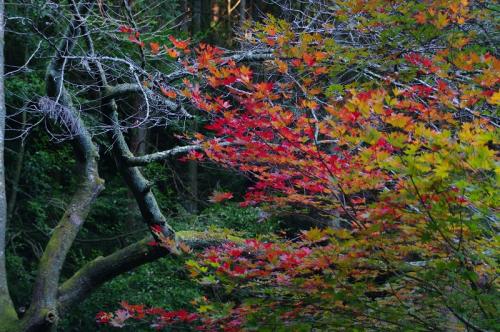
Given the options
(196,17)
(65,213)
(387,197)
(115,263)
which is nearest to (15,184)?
(65,213)

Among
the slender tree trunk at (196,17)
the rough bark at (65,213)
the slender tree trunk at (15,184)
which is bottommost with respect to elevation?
the slender tree trunk at (15,184)

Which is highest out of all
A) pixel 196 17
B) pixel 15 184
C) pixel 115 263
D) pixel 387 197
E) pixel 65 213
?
pixel 196 17

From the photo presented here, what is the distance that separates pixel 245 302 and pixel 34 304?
1.94 metres

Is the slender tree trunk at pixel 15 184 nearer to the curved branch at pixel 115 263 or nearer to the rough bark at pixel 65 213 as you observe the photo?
the rough bark at pixel 65 213

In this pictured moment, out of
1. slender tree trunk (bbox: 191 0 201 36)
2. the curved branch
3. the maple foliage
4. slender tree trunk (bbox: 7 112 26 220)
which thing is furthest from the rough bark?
slender tree trunk (bbox: 191 0 201 36)

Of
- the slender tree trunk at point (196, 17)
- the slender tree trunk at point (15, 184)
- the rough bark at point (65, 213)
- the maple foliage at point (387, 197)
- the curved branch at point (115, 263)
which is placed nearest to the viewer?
the maple foliage at point (387, 197)

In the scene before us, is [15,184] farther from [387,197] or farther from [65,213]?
[387,197]

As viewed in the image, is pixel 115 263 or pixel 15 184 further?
pixel 15 184

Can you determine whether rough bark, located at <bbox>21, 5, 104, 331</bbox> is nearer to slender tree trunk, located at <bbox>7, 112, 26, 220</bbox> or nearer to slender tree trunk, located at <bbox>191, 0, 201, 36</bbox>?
slender tree trunk, located at <bbox>7, 112, 26, 220</bbox>

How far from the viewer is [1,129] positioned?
12.8ft

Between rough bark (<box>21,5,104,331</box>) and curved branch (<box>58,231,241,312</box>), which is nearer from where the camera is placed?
rough bark (<box>21,5,104,331</box>)

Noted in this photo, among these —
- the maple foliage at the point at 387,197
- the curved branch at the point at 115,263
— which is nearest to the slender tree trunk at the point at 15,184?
the curved branch at the point at 115,263

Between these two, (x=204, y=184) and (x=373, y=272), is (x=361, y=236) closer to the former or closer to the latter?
(x=373, y=272)

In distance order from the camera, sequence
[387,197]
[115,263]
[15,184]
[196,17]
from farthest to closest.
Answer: [196,17] < [15,184] < [115,263] < [387,197]
